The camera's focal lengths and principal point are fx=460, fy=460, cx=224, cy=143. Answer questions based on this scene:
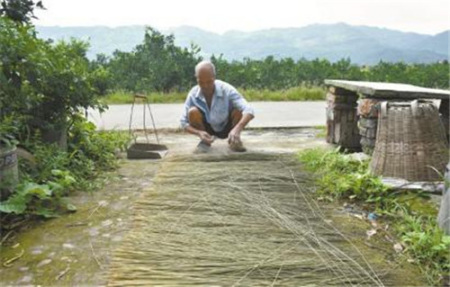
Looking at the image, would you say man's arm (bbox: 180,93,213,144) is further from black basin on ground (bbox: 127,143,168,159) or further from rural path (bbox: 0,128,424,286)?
rural path (bbox: 0,128,424,286)

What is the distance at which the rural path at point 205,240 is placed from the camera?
1.98m

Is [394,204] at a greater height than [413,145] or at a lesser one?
lesser

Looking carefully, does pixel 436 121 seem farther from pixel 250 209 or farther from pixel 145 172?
pixel 145 172

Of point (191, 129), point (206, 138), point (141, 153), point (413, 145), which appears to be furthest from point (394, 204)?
point (141, 153)

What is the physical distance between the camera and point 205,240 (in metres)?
2.30

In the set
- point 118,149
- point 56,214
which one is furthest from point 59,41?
point 56,214

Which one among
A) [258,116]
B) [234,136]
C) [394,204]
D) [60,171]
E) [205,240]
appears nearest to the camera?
[205,240]

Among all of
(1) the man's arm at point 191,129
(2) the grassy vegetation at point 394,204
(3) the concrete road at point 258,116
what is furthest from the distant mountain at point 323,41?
(2) the grassy vegetation at point 394,204

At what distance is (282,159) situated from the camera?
4.07 meters

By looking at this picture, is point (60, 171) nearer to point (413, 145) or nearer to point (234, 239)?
point (234, 239)

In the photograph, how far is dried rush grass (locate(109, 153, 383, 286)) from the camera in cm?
196

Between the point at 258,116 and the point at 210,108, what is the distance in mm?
3091

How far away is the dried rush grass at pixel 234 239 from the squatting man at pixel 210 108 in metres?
1.15

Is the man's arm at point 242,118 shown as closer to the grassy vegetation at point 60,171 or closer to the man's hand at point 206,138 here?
the man's hand at point 206,138
